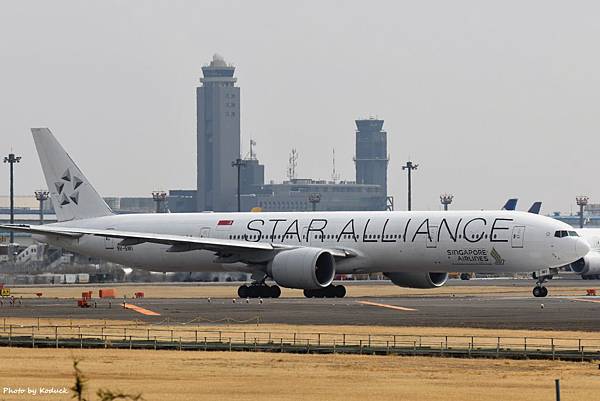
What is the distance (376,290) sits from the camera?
91438mm

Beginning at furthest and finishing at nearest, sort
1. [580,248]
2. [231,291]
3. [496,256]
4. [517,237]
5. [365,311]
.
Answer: [231,291] → [580,248] → [496,256] → [517,237] → [365,311]

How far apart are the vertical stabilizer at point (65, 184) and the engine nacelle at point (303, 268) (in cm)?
1577

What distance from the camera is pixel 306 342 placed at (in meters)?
50.5

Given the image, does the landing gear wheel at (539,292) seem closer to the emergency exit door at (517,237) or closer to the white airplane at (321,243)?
the white airplane at (321,243)

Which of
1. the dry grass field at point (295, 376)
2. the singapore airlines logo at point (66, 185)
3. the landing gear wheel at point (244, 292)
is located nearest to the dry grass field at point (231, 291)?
the landing gear wheel at point (244, 292)

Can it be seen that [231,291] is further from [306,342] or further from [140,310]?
[306,342]

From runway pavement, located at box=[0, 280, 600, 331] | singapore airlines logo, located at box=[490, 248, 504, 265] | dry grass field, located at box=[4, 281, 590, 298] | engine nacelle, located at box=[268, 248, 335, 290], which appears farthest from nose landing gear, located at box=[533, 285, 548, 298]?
engine nacelle, located at box=[268, 248, 335, 290]

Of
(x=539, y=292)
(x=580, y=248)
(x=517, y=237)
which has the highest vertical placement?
(x=517, y=237)

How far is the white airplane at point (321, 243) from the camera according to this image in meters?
75.9

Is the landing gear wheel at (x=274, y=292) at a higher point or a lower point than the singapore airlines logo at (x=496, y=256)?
lower

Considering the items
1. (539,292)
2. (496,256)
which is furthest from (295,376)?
(539,292)

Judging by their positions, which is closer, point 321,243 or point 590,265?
point 321,243

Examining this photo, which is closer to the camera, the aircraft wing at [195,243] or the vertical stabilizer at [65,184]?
the aircraft wing at [195,243]

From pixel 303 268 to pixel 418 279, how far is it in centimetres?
817
